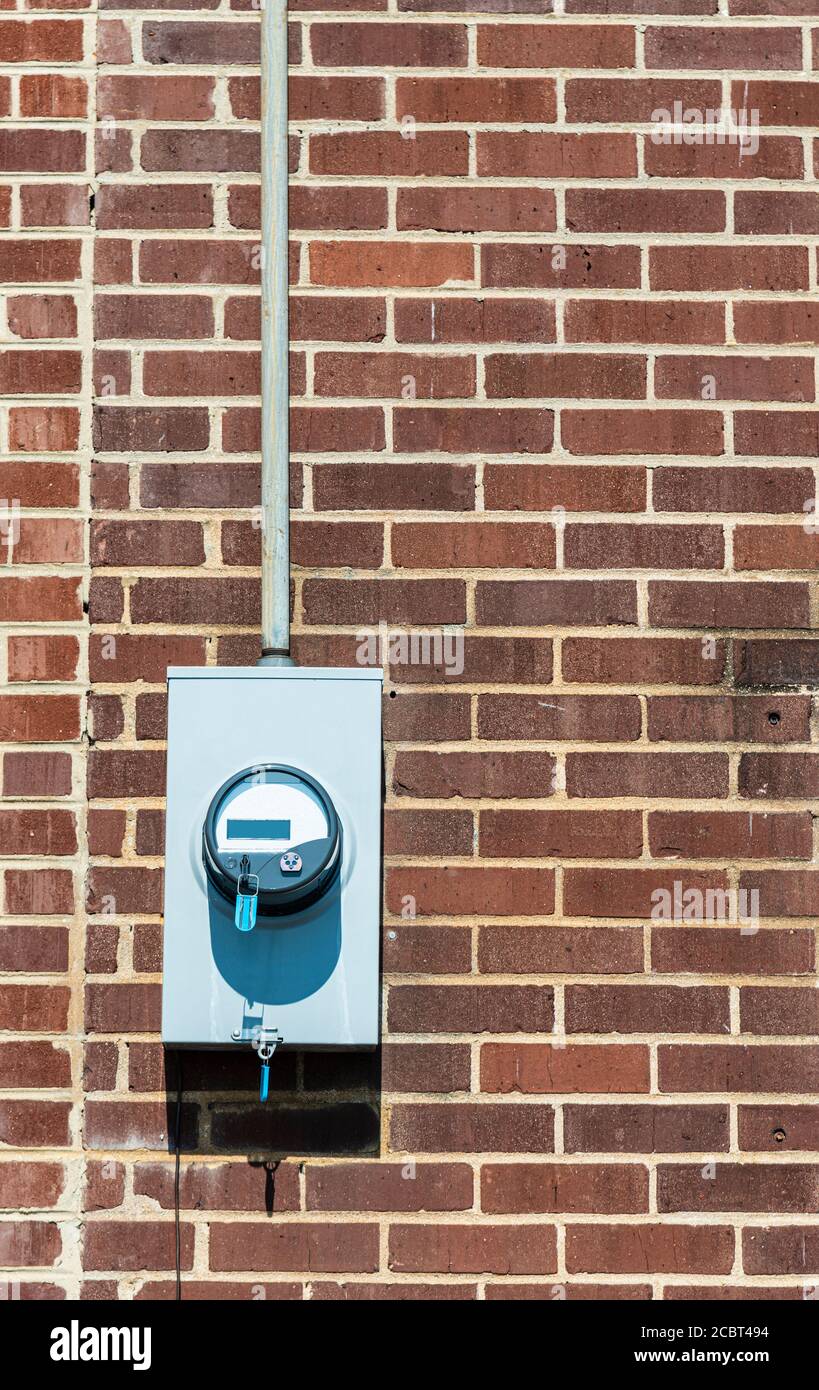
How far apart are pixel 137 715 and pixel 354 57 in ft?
4.08

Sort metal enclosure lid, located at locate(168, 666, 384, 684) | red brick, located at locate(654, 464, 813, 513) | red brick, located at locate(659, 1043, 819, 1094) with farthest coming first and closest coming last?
red brick, located at locate(654, 464, 813, 513) < red brick, located at locate(659, 1043, 819, 1094) < metal enclosure lid, located at locate(168, 666, 384, 684)

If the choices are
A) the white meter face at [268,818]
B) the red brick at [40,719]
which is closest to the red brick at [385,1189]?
the white meter face at [268,818]

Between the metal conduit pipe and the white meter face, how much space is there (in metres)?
0.27

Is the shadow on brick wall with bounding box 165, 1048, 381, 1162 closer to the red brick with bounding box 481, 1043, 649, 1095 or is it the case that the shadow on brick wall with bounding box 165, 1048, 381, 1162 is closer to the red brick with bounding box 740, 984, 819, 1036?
the red brick with bounding box 481, 1043, 649, 1095

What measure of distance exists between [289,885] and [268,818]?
11 cm

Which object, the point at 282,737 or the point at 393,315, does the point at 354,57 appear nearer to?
the point at 393,315

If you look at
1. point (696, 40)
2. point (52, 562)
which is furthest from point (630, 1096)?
point (696, 40)

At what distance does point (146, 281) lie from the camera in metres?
2.41

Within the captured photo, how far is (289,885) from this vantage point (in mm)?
2066

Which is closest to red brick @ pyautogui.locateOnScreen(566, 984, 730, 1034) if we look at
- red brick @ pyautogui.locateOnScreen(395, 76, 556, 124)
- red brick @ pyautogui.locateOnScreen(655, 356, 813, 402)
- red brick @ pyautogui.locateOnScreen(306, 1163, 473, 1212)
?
red brick @ pyautogui.locateOnScreen(306, 1163, 473, 1212)

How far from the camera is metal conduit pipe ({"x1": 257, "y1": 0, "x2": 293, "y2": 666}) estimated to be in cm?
229

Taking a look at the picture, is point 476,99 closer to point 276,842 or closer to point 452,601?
point 452,601

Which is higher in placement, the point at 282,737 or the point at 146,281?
the point at 146,281
